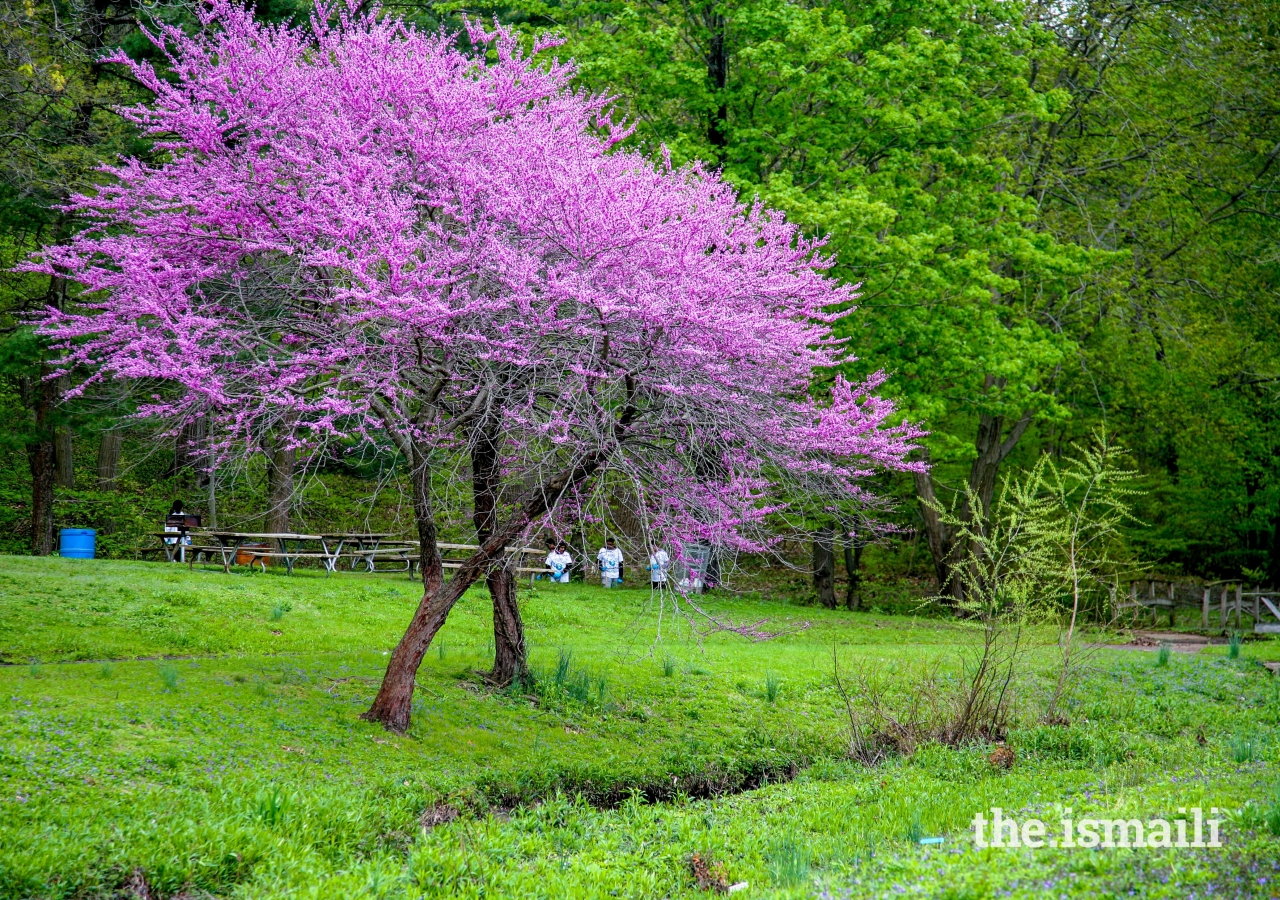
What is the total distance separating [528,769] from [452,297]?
3675 millimetres

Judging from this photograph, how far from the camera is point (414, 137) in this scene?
29.4ft

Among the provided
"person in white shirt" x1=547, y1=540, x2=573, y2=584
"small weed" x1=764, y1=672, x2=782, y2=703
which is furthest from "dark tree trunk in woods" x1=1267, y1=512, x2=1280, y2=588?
"small weed" x1=764, y1=672, x2=782, y2=703

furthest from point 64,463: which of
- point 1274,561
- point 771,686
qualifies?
point 1274,561

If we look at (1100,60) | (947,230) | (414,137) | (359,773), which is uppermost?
(1100,60)

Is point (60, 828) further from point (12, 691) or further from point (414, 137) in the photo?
point (414, 137)

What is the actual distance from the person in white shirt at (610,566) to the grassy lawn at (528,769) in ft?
18.7

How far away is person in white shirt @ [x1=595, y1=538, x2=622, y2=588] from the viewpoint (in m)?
19.8

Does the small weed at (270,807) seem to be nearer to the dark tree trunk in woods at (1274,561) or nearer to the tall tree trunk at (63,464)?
the tall tree trunk at (63,464)

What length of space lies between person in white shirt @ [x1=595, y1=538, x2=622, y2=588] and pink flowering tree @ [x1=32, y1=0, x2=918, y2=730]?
1003cm

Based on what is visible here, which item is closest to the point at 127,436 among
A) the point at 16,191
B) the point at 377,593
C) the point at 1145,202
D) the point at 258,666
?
the point at 16,191

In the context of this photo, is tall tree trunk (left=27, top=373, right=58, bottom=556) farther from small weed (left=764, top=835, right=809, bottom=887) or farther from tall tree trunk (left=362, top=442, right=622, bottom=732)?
small weed (left=764, top=835, right=809, bottom=887)

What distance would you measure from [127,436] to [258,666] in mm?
17811

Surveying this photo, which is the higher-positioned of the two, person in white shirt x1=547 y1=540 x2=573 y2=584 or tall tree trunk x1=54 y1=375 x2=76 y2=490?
tall tree trunk x1=54 y1=375 x2=76 y2=490

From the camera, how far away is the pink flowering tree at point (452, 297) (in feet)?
26.2
